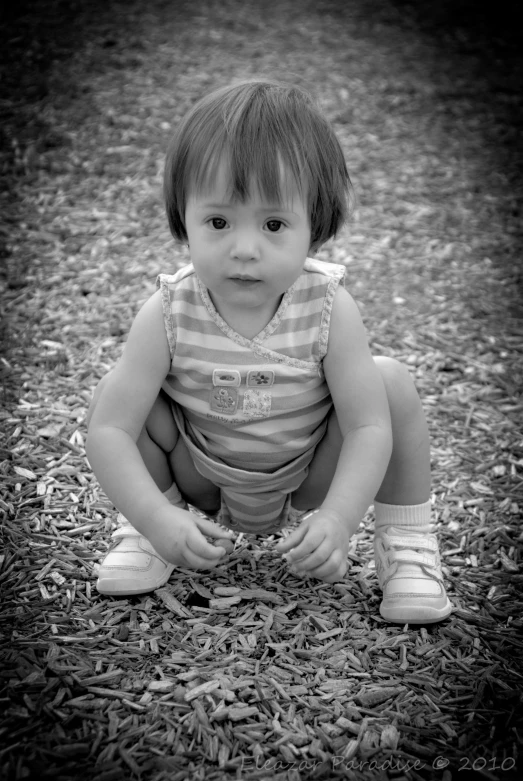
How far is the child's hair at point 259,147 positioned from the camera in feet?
5.92

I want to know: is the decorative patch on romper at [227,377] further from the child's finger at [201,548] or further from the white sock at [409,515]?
the white sock at [409,515]

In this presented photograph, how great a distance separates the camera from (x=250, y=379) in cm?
204

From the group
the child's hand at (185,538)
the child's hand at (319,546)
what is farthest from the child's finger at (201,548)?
the child's hand at (319,546)

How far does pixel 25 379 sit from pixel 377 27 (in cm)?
628

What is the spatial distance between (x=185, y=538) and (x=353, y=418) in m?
0.53

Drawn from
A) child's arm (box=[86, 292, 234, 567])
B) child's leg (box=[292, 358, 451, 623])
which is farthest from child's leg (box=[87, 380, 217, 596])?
child's leg (box=[292, 358, 451, 623])

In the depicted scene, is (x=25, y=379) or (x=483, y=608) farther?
(x=25, y=379)

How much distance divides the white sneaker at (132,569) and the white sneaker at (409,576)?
0.63 meters

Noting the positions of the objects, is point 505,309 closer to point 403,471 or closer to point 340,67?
point 403,471

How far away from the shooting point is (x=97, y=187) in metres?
4.94

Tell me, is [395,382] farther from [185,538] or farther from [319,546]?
[185,538]

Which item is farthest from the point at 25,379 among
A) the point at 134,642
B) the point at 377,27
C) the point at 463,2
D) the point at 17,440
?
the point at 463,2

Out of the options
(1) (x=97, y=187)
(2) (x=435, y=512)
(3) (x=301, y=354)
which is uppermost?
(3) (x=301, y=354)

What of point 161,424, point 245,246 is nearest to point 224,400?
point 161,424
